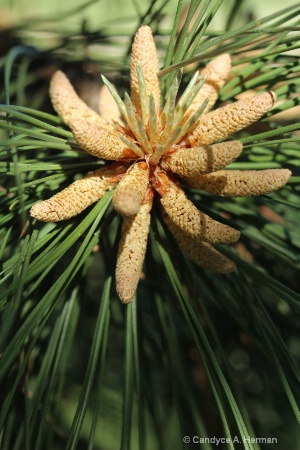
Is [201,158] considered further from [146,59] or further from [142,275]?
[142,275]

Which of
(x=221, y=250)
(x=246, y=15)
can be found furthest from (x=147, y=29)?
(x=246, y=15)

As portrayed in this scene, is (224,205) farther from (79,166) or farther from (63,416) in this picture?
(63,416)

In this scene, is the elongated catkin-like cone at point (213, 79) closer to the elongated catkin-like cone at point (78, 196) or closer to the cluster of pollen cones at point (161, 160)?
the cluster of pollen cones at point (161, 160)

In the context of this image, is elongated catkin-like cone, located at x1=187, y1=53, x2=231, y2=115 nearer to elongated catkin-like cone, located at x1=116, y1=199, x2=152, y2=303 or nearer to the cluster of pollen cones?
the cluster of pollen cones

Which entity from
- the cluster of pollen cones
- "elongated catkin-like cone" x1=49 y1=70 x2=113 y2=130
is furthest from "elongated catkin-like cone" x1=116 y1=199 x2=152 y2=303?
"elongated catkin-like cone" x1=49 y1=70 x2=113 y2=130

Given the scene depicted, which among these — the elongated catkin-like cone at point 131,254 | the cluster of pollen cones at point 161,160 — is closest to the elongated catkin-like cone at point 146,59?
the cluster of pollen cones at point 161,160

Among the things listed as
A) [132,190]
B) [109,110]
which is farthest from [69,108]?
[132,190]
